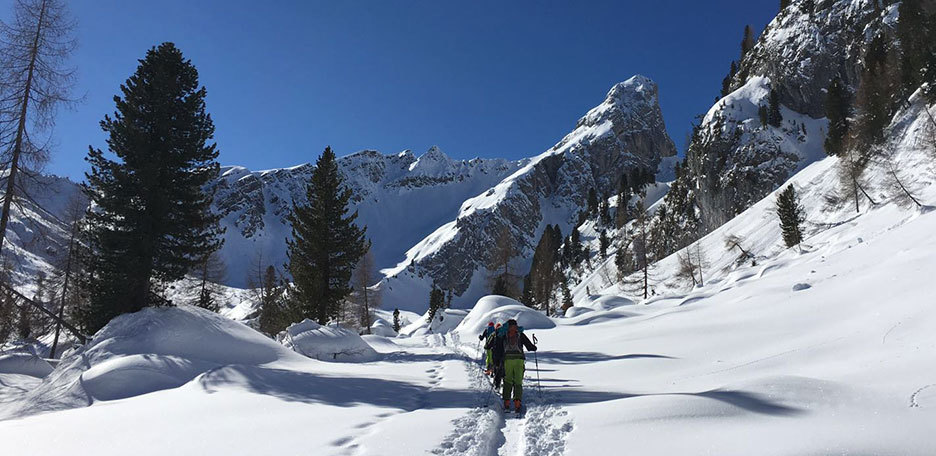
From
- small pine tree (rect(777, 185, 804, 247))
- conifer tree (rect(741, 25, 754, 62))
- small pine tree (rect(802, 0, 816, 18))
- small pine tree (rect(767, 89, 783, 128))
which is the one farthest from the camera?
conifer tree (rect(741, 25, 754, 62))

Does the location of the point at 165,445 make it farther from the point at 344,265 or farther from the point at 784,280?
the point at 784,280

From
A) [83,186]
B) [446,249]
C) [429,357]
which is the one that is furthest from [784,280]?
[446,249]

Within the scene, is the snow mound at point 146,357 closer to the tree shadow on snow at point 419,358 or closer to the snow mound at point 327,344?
the snow mound at point 327,344

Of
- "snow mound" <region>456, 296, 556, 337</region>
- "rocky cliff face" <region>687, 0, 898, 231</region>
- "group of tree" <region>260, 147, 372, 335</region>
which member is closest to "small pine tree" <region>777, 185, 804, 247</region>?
"snow mound" <region>456, 296, 556, 337</region>

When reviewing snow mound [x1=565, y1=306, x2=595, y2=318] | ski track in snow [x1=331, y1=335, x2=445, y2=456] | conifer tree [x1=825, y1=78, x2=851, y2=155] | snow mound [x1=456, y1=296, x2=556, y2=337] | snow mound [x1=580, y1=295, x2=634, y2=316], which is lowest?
ski track in snow [x1=331, y1=335, x2=445, y2=456]

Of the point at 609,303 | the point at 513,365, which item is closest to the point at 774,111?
the point at 609,303

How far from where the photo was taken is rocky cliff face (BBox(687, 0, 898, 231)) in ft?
258

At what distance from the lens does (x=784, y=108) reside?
88.4 meters

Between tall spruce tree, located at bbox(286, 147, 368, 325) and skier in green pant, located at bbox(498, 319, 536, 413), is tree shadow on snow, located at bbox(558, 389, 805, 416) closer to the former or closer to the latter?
skier in green pant, located at bbox(498, 319, 536, 413)

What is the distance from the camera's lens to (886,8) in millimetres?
74500

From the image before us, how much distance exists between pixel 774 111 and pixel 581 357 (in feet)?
307

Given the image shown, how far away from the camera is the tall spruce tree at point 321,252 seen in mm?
23438

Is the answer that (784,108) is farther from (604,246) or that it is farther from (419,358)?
(419,358)

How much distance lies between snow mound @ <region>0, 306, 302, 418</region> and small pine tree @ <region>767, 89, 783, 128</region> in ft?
Result: 321
